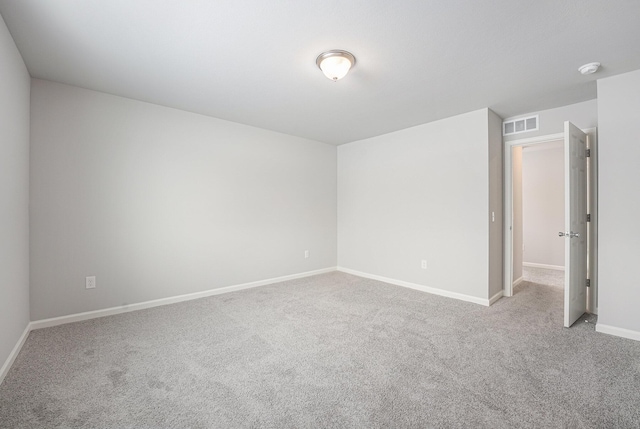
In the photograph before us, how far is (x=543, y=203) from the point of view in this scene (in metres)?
5.76

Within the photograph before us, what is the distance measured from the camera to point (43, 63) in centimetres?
247

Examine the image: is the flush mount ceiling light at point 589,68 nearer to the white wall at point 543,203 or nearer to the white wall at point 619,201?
the white wall at point 619,201

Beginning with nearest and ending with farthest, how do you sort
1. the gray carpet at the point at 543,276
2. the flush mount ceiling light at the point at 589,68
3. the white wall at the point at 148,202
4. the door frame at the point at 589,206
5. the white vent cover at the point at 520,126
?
1. the flush mount ceiling light at the point at 589,68
2. the white wall at the point at 148,202
3. the door frame at the point at 589,206
4. the white vent cover at the point at 520,126
5. the gray carpet at the point at 543,276

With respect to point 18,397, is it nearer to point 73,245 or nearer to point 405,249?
point 73,245

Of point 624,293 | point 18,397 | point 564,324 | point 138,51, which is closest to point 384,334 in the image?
point 564,324

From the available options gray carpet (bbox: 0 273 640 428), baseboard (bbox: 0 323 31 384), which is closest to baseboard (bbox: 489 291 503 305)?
gray carpet (bbox: 0 273 640 428)

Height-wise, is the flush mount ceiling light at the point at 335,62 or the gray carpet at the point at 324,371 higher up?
the flush mount ceiling light at the point at 335,62

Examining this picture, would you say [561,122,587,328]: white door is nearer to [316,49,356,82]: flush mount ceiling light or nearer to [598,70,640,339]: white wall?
[598,70,640,339]: white wall

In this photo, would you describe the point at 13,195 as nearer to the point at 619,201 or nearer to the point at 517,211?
the point at 619,201

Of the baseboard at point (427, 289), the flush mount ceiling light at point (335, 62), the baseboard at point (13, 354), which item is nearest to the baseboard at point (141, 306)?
the baseboard at point (13, 354)

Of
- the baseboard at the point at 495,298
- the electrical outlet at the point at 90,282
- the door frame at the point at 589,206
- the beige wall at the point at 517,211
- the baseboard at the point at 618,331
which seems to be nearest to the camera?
the baseboard at the point at 618,331

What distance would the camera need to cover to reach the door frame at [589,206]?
123 inches

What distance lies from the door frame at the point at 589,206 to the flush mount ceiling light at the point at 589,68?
1.04m

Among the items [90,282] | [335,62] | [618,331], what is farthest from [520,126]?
[90,282]
